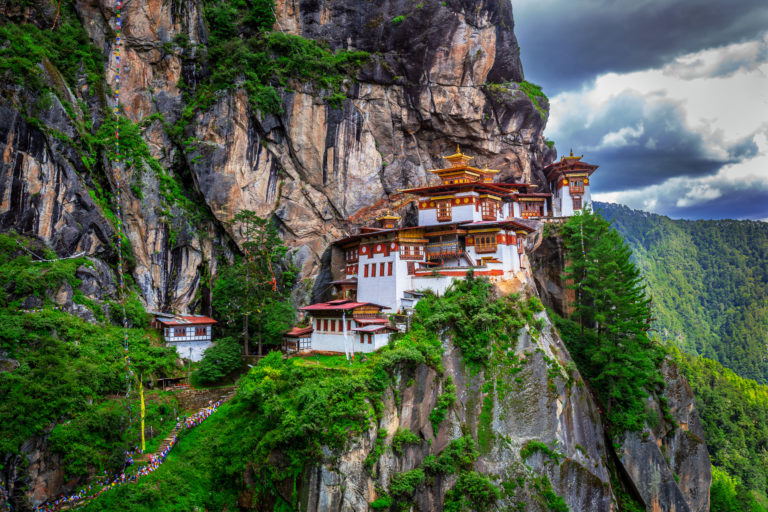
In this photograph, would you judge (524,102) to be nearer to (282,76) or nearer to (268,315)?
(282,76)

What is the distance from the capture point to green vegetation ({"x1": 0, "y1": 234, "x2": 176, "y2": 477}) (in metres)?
21.7

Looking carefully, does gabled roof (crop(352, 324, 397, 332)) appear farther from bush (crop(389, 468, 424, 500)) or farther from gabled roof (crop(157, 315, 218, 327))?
gabled roof (crop(157, 315, 218, 327))

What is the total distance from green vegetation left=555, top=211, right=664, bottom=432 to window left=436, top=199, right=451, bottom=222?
10.0m

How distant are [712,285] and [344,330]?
119047mm

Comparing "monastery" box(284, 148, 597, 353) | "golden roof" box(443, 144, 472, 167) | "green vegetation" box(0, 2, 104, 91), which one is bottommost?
"monastery" box(284, 148, 597, 353)

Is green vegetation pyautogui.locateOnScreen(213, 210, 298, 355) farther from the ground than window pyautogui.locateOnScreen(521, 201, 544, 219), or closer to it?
closer to it

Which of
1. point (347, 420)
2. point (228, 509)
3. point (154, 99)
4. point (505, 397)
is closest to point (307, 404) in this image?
point (347, 420)

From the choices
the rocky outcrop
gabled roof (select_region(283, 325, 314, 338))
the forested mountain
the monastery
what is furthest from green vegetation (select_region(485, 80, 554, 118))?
the forested mountain

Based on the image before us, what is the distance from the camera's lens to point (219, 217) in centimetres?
3797

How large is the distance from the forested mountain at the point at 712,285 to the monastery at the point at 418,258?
80.6 meters

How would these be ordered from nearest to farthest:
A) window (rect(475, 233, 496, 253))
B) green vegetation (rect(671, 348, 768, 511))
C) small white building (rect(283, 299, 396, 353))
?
small white building (rect(283, 299, 396, 353)), window (rect(475, 233, 496, 253)), green vegetation (rect(671, 348, 768, 511))

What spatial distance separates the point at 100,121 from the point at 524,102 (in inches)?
1465

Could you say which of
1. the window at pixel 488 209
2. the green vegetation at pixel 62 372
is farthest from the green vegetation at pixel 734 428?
the green vegetation at pixel 62 372

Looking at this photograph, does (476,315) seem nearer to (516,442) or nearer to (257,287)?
(516,442)
